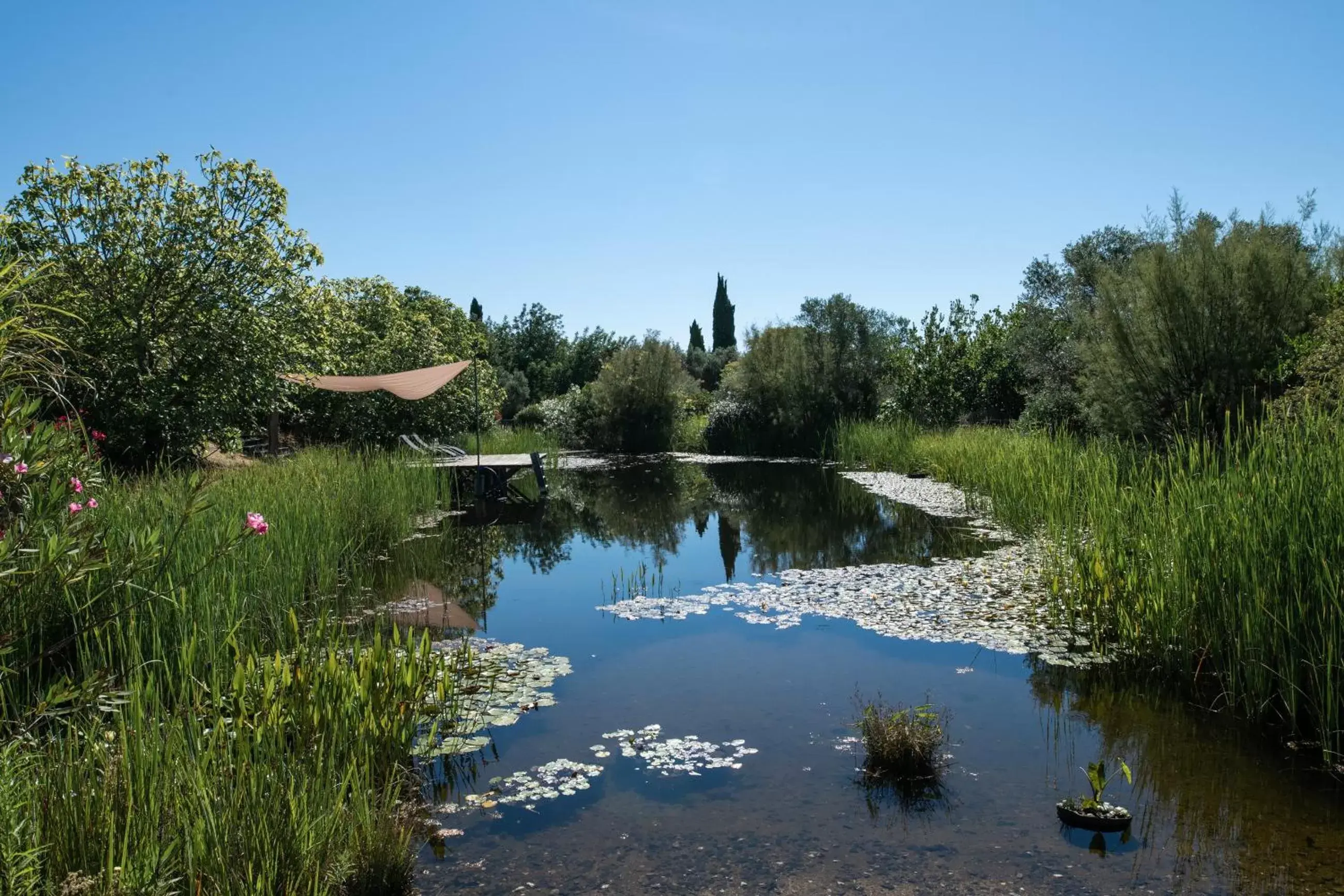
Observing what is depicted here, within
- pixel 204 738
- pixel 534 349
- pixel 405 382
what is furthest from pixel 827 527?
pixel 534 349

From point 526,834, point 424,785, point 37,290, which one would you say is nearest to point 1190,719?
point 526,834

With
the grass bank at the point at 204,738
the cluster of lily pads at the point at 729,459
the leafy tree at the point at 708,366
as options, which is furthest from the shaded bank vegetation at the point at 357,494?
the leafy tree at the point at 708,366

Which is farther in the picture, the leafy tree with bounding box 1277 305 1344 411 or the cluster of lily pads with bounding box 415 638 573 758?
the leafy tree with bounding box 1277 305 1344 411

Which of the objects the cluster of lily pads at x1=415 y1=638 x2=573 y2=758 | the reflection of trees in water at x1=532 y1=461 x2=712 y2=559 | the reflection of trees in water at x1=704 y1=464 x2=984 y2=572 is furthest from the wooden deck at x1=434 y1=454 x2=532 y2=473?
the cluster of lily pads at x1=415 y1=638 x2=573 y2=758

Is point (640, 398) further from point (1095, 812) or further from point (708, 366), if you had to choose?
point (1095, 812)

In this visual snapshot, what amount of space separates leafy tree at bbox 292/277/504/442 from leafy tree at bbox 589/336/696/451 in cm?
380

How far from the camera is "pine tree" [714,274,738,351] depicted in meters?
51.9

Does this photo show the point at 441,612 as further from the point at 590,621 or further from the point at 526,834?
the point at 526,834

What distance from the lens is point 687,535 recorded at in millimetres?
11867

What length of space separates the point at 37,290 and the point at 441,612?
3.91m

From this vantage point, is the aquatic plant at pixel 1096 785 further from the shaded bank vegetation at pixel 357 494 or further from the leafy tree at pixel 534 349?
the leafy tree at pixel 534 349

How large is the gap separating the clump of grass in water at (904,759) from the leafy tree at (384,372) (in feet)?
50.9

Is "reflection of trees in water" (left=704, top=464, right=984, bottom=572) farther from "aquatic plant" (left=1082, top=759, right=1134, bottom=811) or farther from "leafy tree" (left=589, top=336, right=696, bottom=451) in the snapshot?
"leafy tree" (left=589, top=336, right=696, bottom=451)

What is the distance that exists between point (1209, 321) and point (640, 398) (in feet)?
61.9
